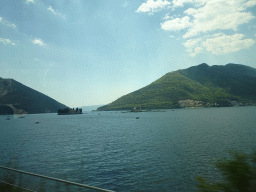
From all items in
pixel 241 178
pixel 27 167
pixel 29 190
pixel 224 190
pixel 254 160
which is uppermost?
pixel 254 160

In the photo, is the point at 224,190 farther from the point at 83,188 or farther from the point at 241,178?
the point at 83,188

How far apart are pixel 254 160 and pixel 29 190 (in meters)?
11.0

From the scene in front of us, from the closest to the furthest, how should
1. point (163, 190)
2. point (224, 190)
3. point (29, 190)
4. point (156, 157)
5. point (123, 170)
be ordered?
point (224, 190) < point (29, 190) < point (163, 190) < point (123, 170) < point (156, 157)

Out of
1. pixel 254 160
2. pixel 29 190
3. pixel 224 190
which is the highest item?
pixel 254 160

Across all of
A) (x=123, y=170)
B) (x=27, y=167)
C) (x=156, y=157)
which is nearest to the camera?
(x=123, y=170)

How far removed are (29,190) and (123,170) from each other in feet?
63.3

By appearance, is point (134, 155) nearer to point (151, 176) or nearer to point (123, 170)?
point (123, 170)

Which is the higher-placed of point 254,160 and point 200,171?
point 254,160

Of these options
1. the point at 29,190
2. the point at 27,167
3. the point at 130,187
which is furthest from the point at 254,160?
the point at 27,167

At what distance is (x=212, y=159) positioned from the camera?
31.5m

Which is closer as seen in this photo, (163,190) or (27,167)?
(163,190)

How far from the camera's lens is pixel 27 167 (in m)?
30.8

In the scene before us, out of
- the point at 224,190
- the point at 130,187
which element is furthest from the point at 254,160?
the point at 130,187

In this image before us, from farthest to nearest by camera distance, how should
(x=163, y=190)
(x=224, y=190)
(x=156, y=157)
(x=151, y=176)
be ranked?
(x=156, y=157)
(x=151, y=176)
(x=163, y=190)
(x=224, y=190)
